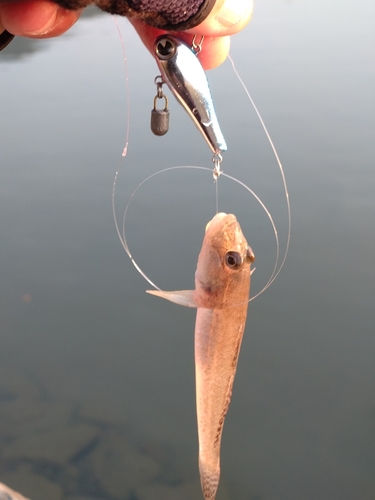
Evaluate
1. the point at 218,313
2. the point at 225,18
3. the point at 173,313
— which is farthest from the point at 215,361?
the point at 173,313

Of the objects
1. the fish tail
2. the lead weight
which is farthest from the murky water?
the lead weight

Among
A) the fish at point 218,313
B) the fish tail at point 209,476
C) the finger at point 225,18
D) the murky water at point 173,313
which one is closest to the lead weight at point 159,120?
the finger at point 225,18

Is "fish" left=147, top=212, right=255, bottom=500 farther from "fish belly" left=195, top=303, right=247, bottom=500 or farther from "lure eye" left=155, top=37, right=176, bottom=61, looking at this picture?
"lure eye" left=155, top=37, right=176, bottom=61

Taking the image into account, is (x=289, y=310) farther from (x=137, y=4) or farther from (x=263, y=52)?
(x=263, y=52)

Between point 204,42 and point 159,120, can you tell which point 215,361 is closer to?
point 159,120

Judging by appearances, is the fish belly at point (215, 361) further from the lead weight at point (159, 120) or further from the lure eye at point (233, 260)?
the lead weight at point (159, 120)
